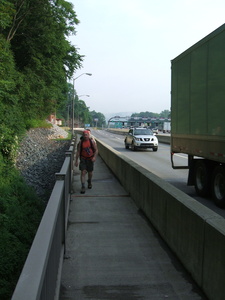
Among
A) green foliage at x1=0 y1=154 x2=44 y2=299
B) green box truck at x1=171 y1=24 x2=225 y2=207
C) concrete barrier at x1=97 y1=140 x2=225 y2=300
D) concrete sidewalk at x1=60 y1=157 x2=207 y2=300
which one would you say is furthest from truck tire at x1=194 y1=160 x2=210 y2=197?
green foliage at x1=0 y1=154 x2=44 y2=299

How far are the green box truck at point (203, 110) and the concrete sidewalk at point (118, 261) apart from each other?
2275 mm

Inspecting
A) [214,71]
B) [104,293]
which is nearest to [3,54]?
[214,71]

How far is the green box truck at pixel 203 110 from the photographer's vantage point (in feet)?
25.2

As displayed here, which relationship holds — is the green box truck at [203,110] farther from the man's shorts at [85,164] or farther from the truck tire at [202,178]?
the man's shorts at [85,164]

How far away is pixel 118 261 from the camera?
489 centimetres

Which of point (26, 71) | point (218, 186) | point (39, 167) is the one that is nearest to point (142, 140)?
point (39, 167)

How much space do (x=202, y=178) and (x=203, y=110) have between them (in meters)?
1.85

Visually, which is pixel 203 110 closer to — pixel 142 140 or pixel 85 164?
pixel 85 164

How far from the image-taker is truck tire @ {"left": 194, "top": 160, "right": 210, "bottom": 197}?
8875 millimetres

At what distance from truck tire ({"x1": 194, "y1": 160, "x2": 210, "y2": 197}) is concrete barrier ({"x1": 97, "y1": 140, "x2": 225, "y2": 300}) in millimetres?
2429

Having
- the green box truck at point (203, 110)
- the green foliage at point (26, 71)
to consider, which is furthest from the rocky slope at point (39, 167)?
the green box truck at point (203, 110)

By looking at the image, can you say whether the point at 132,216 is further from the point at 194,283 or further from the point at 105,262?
the point at 194,283

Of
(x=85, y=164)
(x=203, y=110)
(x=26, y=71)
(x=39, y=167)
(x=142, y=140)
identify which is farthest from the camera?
(x=26, y=71)

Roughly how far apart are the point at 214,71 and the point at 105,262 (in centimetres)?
508
